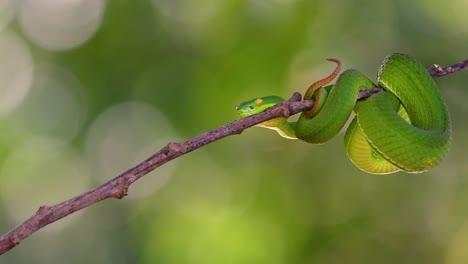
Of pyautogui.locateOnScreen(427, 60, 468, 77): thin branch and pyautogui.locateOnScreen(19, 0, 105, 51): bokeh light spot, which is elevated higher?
pyautogui.locateOnScreen(19, 0, 105, 51): bokeh light spot

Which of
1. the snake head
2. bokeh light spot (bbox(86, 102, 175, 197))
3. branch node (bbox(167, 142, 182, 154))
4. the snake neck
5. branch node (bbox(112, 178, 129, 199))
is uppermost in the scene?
bokeh light spot (bbox(86, 102, 175, 197))

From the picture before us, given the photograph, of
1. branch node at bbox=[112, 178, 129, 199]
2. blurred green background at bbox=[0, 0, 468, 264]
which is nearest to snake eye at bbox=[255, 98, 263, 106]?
branch node at bbox=[112, 178, 129, 199]

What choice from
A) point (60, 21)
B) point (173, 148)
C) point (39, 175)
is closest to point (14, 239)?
point (173, 148)

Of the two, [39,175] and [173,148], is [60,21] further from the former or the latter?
[173,148]

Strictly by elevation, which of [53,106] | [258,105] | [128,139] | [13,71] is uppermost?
[13,71]

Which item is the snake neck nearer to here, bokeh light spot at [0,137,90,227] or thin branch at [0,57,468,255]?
thin branch at [0,57,468,255]

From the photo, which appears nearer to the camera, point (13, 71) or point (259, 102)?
point (259, 102)

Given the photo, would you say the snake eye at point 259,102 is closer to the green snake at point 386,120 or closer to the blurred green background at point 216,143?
the green snake at point 386,120
